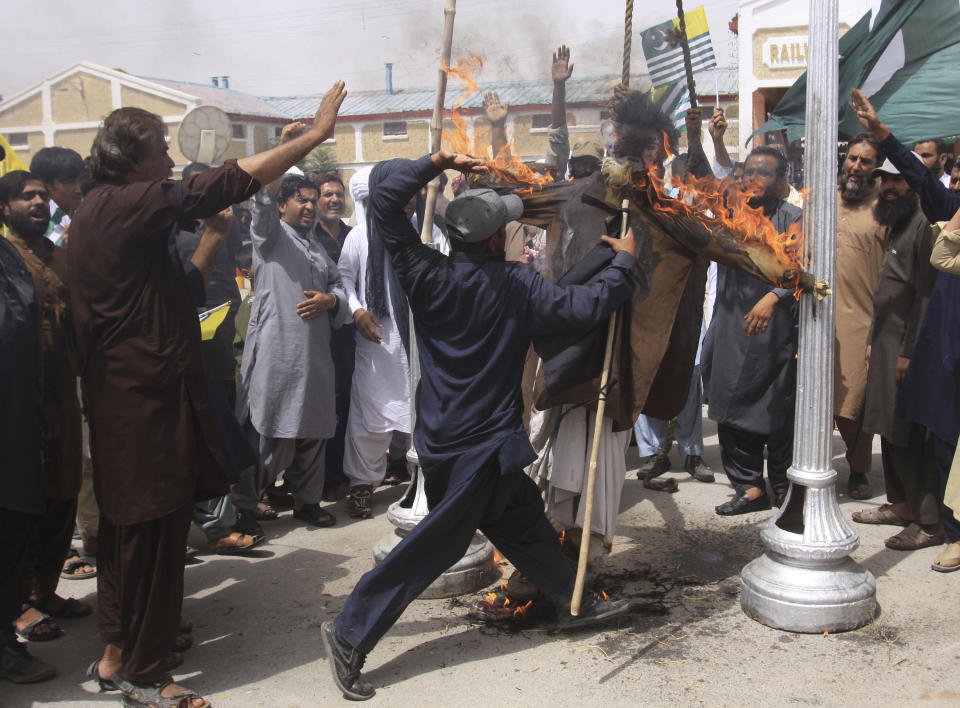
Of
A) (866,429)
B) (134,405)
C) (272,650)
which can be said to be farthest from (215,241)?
(866,429)

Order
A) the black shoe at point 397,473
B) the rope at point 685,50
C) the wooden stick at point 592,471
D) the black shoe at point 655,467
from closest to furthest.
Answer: the wooden stick at point 592,471
the rope at point 685,50
the black shoe at point 655,467
the black shoe at point 397,473

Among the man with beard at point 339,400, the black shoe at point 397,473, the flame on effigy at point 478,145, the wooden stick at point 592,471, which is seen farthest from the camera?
the black shoe at point 397,473

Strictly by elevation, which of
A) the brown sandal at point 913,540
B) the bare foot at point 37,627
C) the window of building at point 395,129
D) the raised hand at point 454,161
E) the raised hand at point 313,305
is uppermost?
the window of building at point 395,129

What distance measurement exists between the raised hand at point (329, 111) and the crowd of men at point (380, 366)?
1 cm

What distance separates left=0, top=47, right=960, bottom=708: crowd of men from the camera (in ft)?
10.7

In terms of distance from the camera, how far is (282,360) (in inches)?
209

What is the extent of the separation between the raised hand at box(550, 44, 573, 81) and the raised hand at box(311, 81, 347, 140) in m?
2.69

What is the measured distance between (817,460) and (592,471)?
111 cm

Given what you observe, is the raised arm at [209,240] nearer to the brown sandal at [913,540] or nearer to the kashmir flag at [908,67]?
the kashmir flag at [908,67]

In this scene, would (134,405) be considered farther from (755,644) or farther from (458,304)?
(755,644)

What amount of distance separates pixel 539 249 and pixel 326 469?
2.29m

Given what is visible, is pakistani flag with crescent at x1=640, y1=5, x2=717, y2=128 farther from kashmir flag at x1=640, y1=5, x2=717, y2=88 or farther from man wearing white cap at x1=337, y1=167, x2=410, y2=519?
man wearing white cap at x1=337, y1=167, x2=410, y2=519

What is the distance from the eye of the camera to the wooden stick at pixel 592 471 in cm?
357

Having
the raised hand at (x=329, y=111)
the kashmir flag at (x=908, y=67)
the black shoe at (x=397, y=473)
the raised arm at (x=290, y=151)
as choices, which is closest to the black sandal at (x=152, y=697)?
the raised arm at (x=290, y=151)
